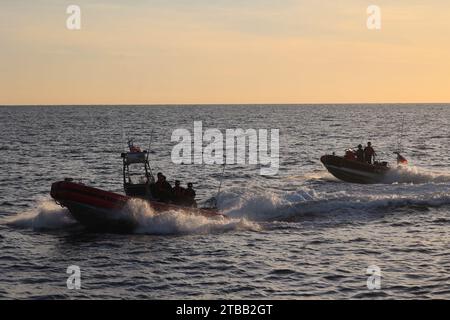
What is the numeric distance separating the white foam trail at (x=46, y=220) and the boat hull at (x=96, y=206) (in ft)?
4.26

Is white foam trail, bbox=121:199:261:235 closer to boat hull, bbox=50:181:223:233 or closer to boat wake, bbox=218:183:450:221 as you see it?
boat hull, bbox=50:181:223:233

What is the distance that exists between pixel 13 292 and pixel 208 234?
25.0 ft

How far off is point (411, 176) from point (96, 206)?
21.1 metres

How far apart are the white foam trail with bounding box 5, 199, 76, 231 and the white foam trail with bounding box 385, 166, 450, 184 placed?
1881 centimetres

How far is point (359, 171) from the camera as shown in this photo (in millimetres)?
35312

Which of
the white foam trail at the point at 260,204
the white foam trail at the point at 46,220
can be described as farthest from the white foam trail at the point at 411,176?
the white foam trail at the point at 46,220

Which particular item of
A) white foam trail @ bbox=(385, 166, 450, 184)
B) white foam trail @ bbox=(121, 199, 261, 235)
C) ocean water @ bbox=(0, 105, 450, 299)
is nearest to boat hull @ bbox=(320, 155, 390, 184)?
white foam trail @ bbox=(385, 166, 450, 184)

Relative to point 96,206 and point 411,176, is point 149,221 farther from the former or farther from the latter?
point 411,176

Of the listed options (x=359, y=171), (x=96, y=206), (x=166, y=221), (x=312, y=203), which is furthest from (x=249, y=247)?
(x=359, y=171)

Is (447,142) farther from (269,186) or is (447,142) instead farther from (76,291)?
(76,291)

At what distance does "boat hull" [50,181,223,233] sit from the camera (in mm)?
20953

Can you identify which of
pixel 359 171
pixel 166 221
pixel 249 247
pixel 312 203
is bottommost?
pixel 249 247

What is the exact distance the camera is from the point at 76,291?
15.5 m

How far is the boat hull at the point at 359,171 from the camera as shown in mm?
35000
